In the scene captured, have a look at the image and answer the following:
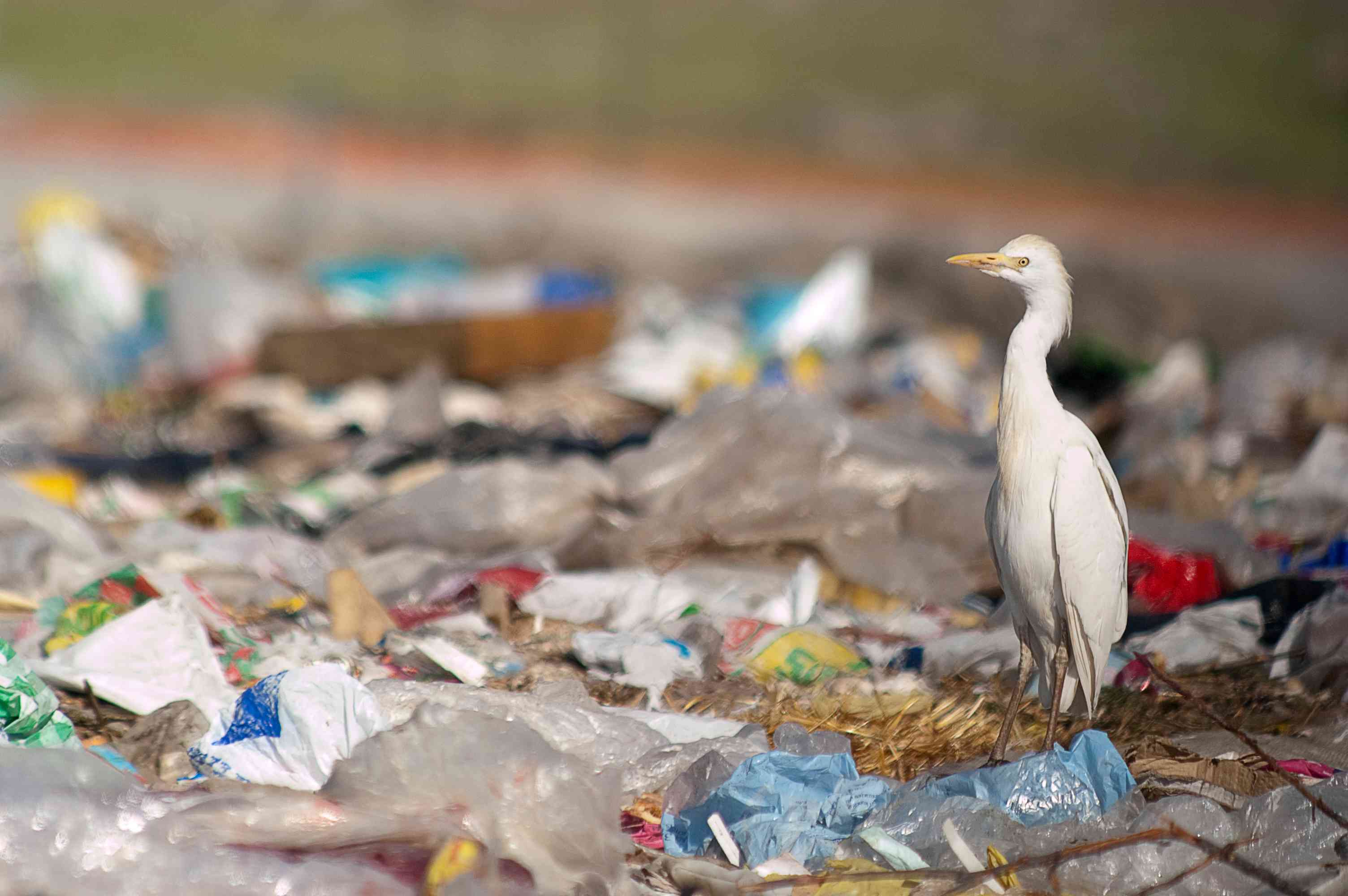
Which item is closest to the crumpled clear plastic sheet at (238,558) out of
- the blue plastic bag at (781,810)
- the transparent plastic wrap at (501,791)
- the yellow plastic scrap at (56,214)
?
the transparent plastic wrap at (501,791)

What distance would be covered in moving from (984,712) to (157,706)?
163 centimetres

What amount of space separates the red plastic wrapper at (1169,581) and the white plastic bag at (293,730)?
2054 millimetres

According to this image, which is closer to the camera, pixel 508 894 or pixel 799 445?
pixel 508 894

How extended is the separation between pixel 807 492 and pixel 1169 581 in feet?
3.29

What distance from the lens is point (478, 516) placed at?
339 cm

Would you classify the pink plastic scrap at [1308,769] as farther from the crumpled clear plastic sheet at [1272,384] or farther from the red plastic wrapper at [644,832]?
the crumpled clear plastic sheet at [1272,384]

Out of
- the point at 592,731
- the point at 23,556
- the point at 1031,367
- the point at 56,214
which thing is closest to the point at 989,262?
the point at 1031,367

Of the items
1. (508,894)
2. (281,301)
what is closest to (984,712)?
(508,894)

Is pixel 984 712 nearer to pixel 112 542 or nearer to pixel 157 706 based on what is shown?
pixel 157 706

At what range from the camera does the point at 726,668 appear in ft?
8.77

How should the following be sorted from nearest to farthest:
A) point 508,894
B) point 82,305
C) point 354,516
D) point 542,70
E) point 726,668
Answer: point 508,894, point 726,668, point 354,516, point 82,305, point 542,70

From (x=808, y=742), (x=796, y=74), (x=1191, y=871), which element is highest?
(x=796, y=74)

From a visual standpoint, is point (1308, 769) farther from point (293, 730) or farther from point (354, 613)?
point (354, 613)

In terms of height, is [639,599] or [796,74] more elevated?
[796,74]
